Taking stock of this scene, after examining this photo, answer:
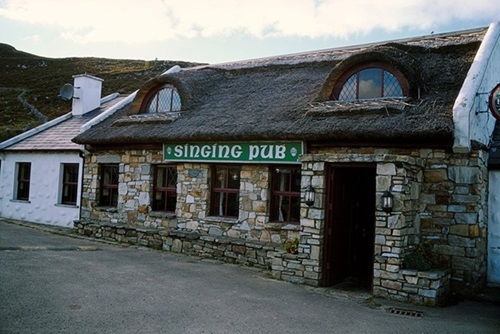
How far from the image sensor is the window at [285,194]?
33.9 feet

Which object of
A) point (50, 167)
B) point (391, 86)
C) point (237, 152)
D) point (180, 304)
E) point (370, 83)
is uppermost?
point (370, 83)

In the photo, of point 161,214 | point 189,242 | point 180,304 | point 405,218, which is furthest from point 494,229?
point 161,214

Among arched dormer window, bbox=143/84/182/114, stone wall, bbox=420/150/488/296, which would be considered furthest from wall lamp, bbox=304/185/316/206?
arched dormer window, bbox=143/84/182/114

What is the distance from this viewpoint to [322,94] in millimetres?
10383

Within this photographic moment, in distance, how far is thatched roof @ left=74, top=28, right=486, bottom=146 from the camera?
8.70m

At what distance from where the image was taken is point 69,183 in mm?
15648

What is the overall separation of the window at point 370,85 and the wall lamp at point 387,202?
2641 millimetres

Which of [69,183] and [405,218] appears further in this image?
[69,183]

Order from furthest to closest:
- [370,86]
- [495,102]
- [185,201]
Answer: [185,201] → [370,86] → [495,102]

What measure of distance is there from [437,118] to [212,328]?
5.41 m

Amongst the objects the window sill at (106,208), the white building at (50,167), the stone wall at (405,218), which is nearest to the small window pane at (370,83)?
the stone wall at (405,218)

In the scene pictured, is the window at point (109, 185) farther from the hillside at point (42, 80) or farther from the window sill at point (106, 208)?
the hillside at point (42, 80)

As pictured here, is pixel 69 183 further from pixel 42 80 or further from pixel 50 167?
pixel 42 80

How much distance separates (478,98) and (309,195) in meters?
3.69
